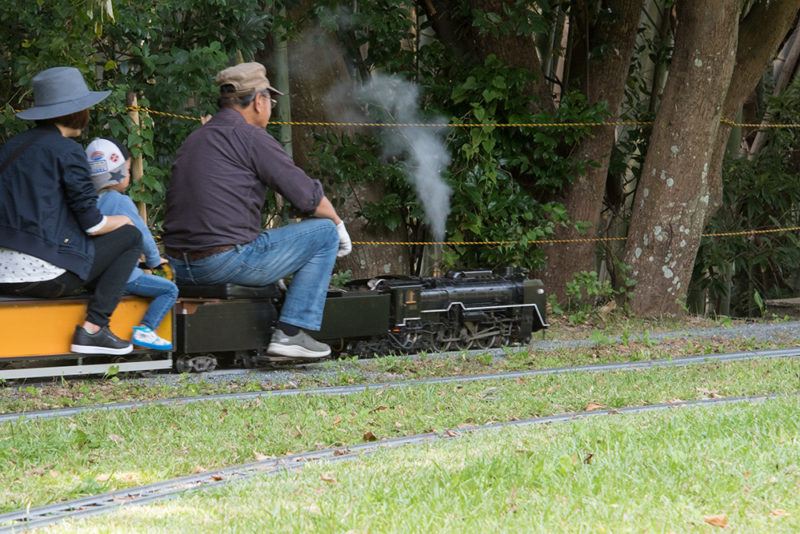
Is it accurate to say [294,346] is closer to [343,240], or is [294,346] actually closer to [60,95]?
[343,240]

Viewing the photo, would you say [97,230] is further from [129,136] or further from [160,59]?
[160,59]

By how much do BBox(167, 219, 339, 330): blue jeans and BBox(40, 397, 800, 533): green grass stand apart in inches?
86.6

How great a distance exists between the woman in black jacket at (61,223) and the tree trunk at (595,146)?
545 centimetres

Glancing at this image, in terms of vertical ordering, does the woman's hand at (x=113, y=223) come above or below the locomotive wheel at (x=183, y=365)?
above

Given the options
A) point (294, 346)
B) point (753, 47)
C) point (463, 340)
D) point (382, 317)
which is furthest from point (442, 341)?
point (753, 47)

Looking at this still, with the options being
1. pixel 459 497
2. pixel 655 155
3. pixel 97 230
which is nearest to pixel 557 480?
pixel 459 497

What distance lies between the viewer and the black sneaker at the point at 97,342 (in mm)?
5438

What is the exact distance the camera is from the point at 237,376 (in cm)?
576

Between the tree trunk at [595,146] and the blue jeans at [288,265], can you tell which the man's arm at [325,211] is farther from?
the tree trunk at [595,146]

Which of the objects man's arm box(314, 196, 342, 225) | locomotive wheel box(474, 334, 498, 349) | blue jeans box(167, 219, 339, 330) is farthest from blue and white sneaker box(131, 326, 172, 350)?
locomotive wheel box(474, 334, 498, 349)

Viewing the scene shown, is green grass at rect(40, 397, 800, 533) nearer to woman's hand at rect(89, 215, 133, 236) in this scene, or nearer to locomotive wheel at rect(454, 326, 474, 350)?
woman's hand at rect(89, 215, 133, 236)

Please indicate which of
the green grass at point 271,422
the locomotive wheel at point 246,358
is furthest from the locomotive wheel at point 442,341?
the green grass at point 271,422

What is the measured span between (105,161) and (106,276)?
0.69 m

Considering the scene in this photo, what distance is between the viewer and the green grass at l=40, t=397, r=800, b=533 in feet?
9.42
